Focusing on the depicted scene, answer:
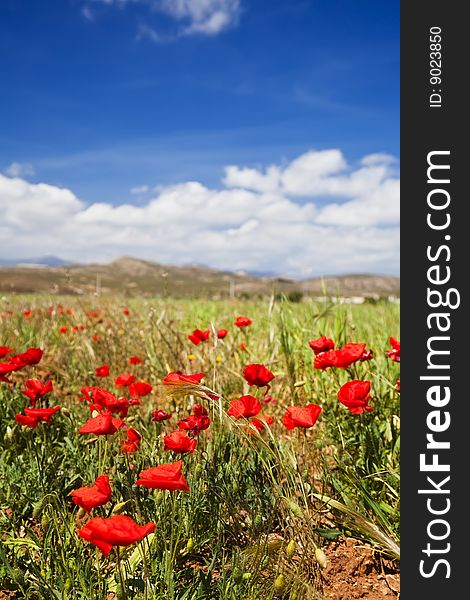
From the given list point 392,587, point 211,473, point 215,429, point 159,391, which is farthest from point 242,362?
point 392,587

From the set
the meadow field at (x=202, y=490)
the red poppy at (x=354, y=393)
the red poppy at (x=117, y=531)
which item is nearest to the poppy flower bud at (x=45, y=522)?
the meadow field at (x=202, y=490)

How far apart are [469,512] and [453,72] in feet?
3.67

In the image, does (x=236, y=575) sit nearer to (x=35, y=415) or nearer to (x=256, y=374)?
(x=256, y=374)

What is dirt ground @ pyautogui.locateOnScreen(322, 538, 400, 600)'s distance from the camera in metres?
1.67

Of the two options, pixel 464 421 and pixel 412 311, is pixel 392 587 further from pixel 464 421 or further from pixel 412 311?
pixel 412 311

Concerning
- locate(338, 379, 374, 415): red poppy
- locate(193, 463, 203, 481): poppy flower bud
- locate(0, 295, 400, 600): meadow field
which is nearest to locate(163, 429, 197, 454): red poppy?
locate(0, 295, 400, 600): meadow field

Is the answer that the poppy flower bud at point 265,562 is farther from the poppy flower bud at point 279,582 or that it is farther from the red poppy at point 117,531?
the red poppy at point 117,531

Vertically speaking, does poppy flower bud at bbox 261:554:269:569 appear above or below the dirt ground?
above

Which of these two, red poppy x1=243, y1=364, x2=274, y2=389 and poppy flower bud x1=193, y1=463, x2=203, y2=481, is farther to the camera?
red poppy x1=243, y1=364, x2=274, y2=389

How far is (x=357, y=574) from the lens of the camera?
Answer: 1771 mm

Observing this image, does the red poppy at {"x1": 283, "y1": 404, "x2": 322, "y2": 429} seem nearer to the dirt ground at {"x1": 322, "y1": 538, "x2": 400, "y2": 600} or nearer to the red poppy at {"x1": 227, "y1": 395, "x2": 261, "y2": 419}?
the red poppy at {"x1": 227, "y1": 395, "x2": 261, "y2": 419}

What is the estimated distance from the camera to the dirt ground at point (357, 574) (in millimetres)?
1674

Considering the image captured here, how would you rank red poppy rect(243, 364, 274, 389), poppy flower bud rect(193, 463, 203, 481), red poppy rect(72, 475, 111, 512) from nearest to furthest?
red poppy rect(72, 475, 111, 512) < poppy flower bud rect(193, 463, 203, 481) < red poppy rect(243, 364, 274, 389)

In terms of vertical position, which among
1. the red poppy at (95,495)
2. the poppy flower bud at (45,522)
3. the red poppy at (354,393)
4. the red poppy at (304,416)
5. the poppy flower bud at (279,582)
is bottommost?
the poppy flower bud at (279,582)
